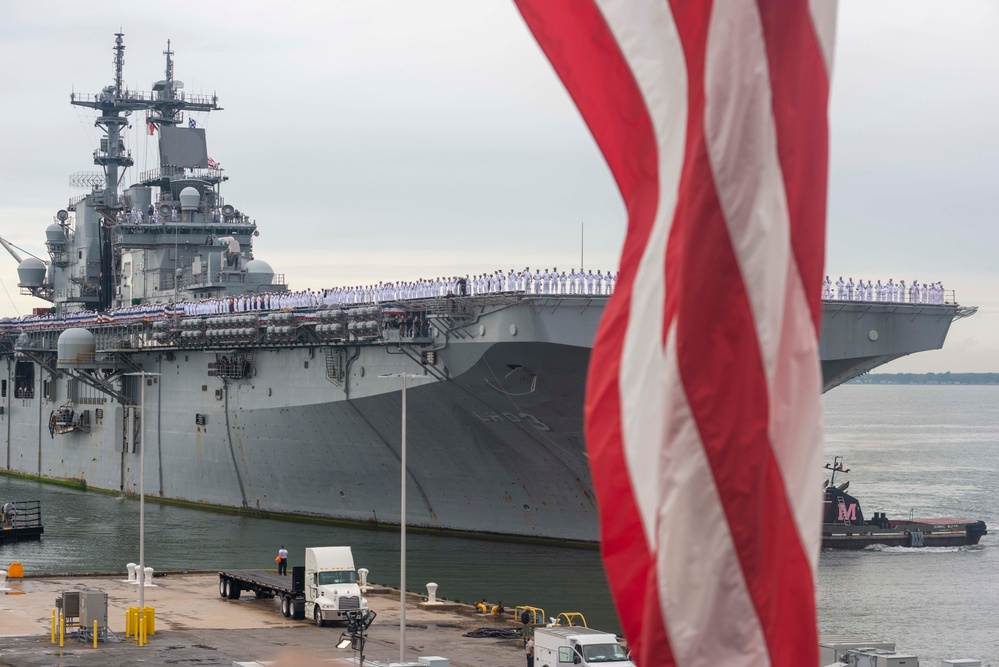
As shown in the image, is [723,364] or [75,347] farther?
[75,347]

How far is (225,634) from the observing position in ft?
82.0

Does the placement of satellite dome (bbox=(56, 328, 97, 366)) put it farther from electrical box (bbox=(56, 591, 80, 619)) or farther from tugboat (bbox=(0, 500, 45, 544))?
electrical box (bbox=(56, 591, 80, 619))

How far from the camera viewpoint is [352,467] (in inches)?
1561

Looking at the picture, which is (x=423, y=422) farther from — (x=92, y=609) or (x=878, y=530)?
(x=878, y=530)

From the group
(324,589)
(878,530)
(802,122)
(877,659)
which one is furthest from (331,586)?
(878,530)

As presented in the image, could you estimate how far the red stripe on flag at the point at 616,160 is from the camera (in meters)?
6.06

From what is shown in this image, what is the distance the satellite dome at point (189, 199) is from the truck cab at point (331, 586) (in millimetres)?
Answer: 31145

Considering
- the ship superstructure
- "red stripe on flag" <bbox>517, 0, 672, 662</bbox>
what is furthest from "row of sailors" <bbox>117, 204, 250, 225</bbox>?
"red stripe on flag" <bbox>517, 0, 672, 662</bbox>

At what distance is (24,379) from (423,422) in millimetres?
31916

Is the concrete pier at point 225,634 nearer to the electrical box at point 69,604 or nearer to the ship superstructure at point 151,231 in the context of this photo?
the electrical box at point 69,604

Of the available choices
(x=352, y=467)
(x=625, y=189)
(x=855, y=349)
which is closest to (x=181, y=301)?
(x=352, y=467)

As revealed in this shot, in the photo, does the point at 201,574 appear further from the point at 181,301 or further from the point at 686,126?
the point at 686,126

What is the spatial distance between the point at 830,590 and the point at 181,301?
27.6 m

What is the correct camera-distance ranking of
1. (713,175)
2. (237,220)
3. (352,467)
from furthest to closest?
(237,220), (352,467), (713,175)
